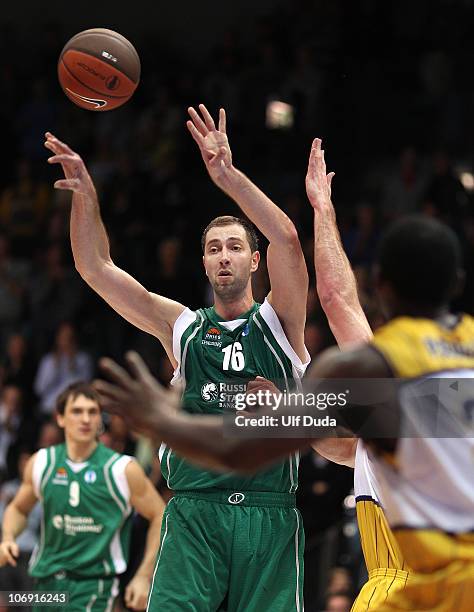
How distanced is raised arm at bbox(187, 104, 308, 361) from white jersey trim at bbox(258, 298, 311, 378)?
0.03m

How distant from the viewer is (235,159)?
13883 millimetres

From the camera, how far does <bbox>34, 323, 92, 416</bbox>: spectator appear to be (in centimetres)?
1231

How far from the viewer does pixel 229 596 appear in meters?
5.58

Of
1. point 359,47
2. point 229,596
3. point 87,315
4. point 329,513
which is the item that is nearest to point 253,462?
point 229,596

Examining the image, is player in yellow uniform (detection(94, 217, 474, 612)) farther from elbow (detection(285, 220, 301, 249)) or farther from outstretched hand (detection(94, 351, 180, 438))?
elbow (detection(285, 220, 301, 249))

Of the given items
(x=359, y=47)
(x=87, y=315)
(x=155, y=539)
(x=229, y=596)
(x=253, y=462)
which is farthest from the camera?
(x=359, y=47)

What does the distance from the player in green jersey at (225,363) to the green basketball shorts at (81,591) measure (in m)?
2.53

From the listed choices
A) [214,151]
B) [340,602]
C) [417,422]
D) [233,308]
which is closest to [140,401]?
[417,422]

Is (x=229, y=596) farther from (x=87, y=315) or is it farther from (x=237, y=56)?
(x=237, y=56)

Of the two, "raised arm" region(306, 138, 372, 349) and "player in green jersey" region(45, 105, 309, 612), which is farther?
"player in green jersey" region(45, 105, 309, 612)

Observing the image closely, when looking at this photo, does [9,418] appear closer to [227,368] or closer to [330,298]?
[227,368]

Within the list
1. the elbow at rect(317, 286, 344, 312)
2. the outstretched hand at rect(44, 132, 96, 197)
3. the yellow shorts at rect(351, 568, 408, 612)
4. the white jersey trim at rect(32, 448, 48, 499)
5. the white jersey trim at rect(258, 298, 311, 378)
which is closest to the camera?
the yellow shorts at rect(351, 568, 408, 612)

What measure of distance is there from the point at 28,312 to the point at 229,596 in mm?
8554

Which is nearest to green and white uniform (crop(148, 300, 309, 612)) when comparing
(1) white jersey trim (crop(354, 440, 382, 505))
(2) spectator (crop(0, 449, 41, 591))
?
(1) white jersey trim (crop(354, 440, 382, 505))
